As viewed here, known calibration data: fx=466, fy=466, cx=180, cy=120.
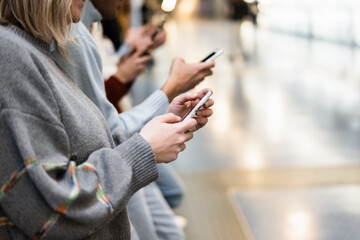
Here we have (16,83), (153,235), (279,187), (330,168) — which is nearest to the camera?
(16,83)

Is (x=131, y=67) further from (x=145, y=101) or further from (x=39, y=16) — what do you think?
(x=39, y=16)

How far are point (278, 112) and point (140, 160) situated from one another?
4.47 meters

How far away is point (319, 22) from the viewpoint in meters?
12.7

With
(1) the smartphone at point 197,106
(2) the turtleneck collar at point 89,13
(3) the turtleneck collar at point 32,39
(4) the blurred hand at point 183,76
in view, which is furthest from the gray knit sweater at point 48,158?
(4) the blurred hand at point 183,76

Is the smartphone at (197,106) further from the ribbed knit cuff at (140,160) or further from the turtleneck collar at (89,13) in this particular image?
the turtleneck collar at (89,13)

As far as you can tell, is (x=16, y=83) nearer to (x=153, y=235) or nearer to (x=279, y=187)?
(x=153, y=235)

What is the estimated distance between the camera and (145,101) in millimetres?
1481

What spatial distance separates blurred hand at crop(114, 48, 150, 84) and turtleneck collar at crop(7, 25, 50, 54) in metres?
1.05

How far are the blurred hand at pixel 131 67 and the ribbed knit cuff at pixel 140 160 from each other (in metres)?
1.04

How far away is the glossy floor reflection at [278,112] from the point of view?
3809mm

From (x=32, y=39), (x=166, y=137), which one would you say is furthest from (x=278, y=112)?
(x=32, y=39)

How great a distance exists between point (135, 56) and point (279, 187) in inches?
64.4

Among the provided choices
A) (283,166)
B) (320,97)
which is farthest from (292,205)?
(320,97)

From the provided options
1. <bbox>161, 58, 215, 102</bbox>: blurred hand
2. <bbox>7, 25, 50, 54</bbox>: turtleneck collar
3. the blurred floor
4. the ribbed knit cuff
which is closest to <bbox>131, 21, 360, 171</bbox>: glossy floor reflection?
the blurred floor
